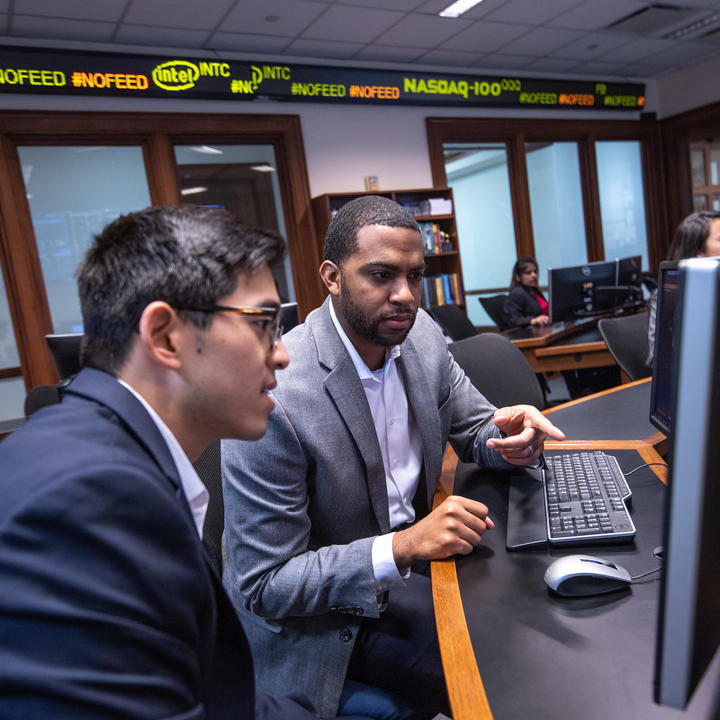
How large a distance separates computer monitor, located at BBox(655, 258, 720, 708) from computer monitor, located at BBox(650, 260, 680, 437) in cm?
86

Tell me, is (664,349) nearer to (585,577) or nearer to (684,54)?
(585,577)

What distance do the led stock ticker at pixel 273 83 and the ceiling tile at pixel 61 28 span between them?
0.15m

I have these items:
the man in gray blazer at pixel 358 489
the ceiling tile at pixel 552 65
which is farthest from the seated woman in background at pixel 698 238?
the ceiling tile at pixel 552 65

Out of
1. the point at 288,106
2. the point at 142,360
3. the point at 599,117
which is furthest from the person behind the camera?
the point at 599,117

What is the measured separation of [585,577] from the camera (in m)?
0.87

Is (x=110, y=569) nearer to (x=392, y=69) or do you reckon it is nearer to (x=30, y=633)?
(x=30, y=633)

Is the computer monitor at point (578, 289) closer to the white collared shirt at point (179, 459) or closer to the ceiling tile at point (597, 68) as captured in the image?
the ceiling tile at point (597, 68)

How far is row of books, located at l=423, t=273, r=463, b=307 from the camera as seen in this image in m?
5.56

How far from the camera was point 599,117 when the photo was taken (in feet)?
22.6

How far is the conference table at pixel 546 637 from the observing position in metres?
0.65

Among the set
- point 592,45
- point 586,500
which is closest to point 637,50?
point 592,45

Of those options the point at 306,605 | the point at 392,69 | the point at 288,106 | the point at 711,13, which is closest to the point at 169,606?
the point at 306,605

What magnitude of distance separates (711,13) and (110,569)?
21.7 ft

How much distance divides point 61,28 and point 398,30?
8.26ft
